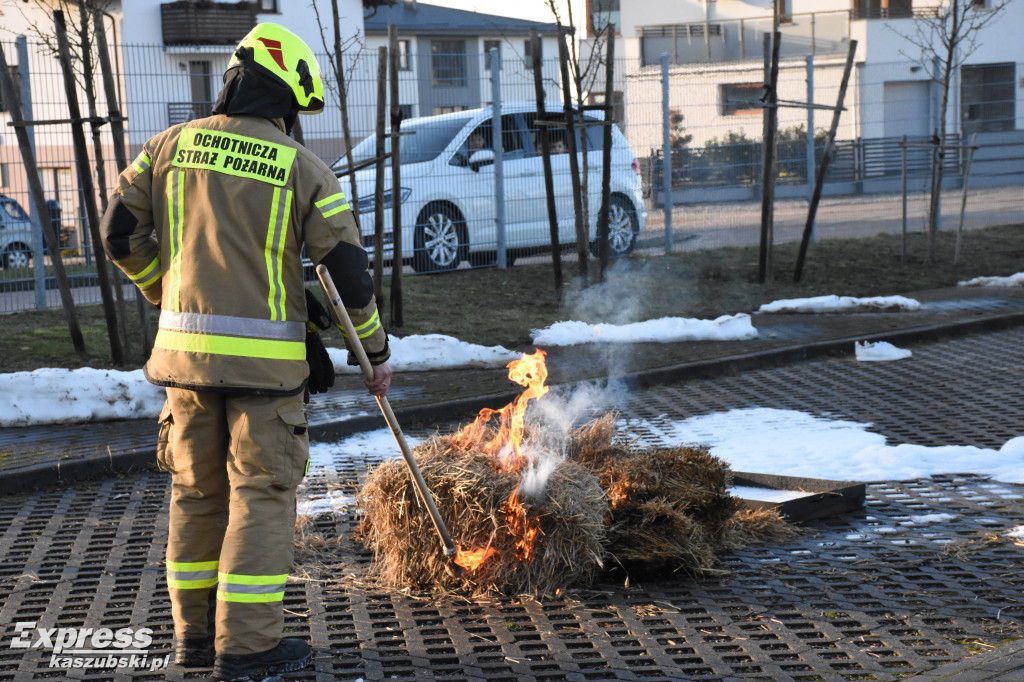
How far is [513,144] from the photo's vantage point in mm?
15195

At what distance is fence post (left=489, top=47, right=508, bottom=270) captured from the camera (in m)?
14.9

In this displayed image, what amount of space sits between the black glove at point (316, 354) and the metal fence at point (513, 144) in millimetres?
6309

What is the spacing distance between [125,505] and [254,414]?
8.45 ft

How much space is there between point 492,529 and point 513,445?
43cm

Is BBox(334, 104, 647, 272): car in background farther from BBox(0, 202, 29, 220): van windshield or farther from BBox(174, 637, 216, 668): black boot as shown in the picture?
BBox(174, 637, 216, 668): black boot

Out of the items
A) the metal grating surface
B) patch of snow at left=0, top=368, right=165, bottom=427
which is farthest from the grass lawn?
the metal grating surface

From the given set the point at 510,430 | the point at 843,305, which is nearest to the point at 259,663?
the point at 510,430

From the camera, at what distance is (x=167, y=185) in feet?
13.1

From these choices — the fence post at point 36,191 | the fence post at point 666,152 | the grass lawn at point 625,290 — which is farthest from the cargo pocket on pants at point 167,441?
the fence post at point 666,152

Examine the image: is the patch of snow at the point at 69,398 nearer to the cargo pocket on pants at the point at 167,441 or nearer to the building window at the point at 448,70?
the cargo pocket on pants at the point at 167,441

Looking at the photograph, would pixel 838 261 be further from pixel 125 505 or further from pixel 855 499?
pixel 125 505

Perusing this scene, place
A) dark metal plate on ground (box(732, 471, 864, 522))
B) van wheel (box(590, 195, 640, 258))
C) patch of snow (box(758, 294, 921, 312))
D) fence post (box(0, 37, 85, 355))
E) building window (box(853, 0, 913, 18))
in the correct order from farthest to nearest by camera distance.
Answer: building window (box(853, 0, 913, 18)), van wheel (box(590, 195, 640, 258)), patch of snow (box(758, 294, 921, 312)), fence post (box(0, 37, 85, 355)), dark metal plate on ground (box(732, 471, 864, 522))

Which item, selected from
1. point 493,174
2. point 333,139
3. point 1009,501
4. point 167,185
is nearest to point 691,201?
point 493,174

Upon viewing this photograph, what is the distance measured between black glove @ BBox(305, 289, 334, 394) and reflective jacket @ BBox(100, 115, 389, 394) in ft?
0.29
